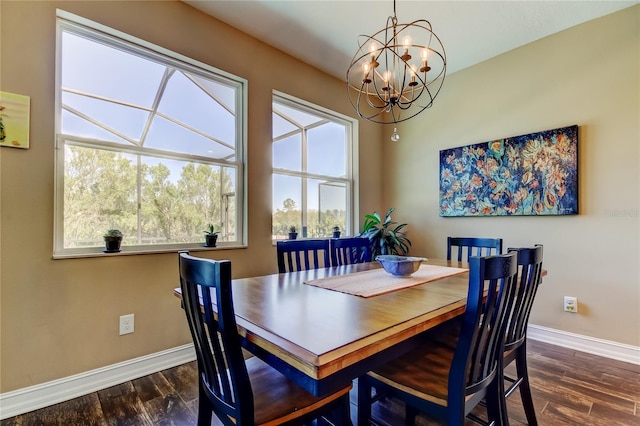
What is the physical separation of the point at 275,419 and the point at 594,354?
2884 millimetres

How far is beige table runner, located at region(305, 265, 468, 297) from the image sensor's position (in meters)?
1.44

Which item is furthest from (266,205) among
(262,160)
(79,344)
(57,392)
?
(57,392)

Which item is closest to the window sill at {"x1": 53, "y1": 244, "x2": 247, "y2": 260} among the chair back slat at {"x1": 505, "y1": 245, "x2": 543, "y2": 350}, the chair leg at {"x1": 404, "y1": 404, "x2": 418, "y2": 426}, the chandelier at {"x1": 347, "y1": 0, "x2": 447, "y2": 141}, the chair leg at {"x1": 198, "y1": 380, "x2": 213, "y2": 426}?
the chair leg at {"x1": 198, "y1": 380, "x2": 213, "y2": 426}

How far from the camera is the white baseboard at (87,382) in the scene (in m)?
1.69

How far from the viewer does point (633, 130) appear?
2.40 metres

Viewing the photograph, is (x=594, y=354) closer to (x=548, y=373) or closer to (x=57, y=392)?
(x=548, y=373)

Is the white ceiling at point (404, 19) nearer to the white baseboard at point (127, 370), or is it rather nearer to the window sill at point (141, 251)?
the window sill at point (141, 251)

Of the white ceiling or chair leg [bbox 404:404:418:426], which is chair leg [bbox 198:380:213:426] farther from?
the white ceiling

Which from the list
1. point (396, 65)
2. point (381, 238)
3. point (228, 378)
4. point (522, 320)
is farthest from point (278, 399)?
point (396, 65)

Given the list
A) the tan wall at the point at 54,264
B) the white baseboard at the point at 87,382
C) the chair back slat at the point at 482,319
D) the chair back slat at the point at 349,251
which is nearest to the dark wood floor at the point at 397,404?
the white baseboard at the point at 87,382

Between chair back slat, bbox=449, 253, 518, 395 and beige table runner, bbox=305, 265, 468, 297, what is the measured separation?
1.35 feet

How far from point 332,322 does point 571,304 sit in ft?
9.08

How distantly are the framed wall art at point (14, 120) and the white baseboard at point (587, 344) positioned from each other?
4.16 m

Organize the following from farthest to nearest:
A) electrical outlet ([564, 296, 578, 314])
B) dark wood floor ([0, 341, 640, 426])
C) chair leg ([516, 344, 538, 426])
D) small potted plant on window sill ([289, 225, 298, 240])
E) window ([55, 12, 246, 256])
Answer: small potted plant on window sill ([289, 225, 298, 240])
electrical outlet ([564, 296, 578, 314])
window ([55, 12, 246, 256])
dark wood floor ([0, 341, 640, 426])
chair leg ([516, 344, 538, 426])
